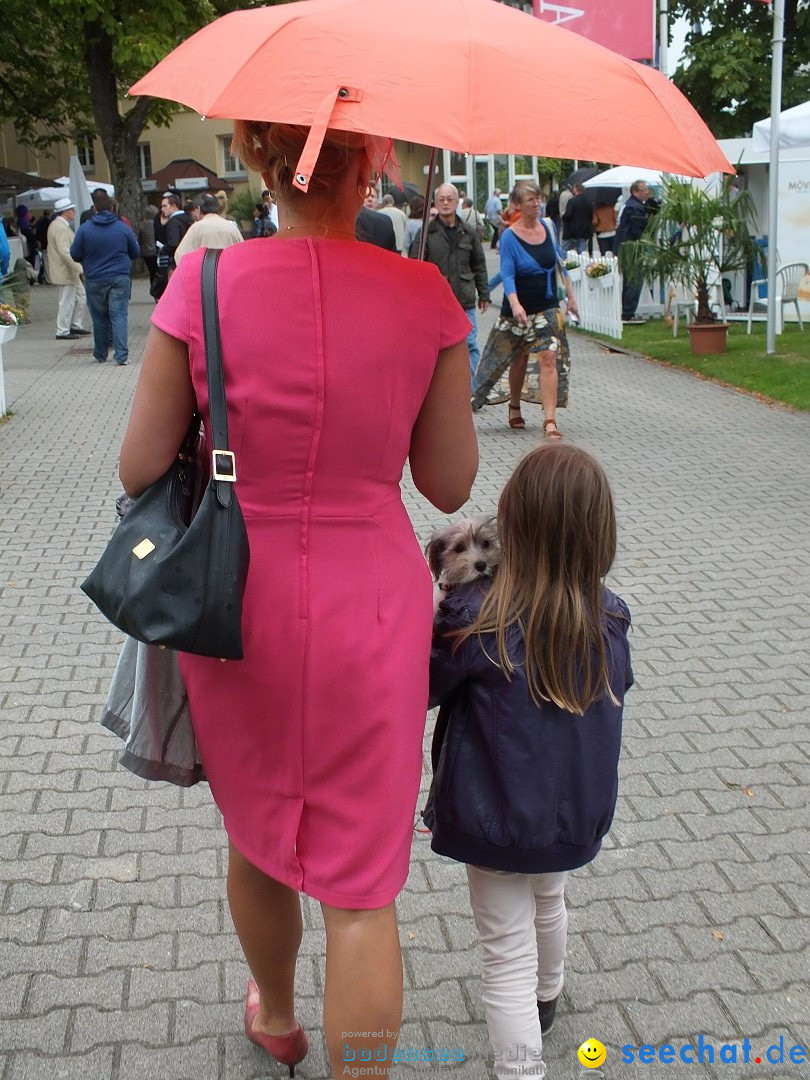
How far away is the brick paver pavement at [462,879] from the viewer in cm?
281

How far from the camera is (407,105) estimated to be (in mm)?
1925

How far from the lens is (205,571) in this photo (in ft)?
6.43

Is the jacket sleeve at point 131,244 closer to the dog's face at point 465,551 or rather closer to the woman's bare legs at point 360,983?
the dog's face at point 465,551

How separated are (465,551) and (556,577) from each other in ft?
0.68

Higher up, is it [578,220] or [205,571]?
[205,571]

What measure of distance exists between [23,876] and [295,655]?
5.91 ft

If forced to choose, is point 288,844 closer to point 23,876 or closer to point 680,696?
point 23,876

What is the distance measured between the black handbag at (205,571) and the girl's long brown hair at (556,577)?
551 millimetres

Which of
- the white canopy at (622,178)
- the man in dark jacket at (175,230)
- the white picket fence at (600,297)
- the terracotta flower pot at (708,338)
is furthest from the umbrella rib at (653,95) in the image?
the white canopy at (622,178)

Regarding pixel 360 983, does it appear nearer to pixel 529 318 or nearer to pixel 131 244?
pixel 529 318

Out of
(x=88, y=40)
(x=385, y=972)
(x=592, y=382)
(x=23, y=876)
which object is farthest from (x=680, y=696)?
(x=88, y=40)

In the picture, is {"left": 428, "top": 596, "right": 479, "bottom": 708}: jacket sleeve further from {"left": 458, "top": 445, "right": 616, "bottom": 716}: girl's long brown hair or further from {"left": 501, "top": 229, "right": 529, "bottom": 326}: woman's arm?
{"left": 501, "top": 229, "right": 529, "bottom": 326}: woman's arm

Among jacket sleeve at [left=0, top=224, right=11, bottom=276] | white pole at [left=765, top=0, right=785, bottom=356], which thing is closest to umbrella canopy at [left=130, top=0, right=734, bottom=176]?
jacket sleeve at [left=0, top=224, right=11, bottom=276]

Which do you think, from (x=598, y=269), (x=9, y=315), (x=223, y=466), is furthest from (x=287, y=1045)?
(x=598, y=269)
